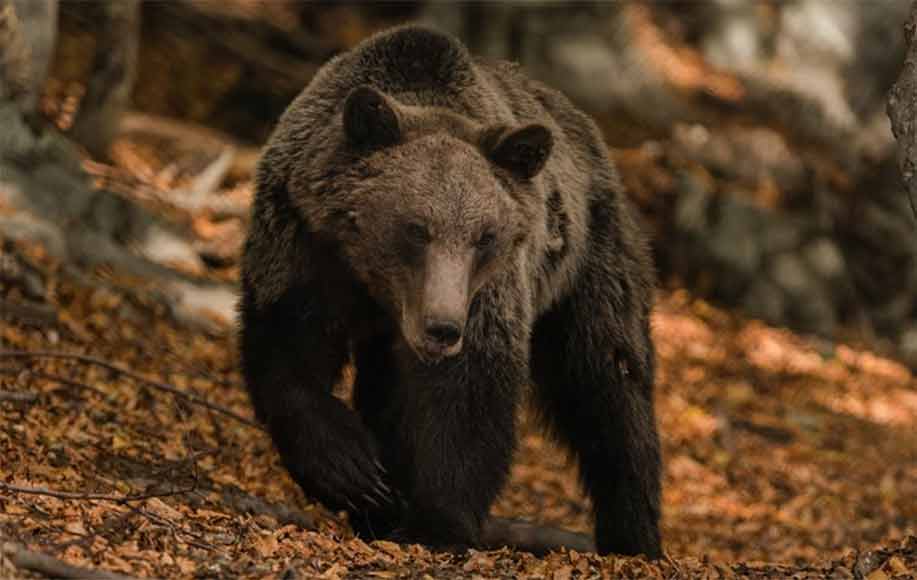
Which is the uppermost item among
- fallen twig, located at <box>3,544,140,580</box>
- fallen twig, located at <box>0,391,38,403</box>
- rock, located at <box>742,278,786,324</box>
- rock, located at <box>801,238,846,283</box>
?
fallen twig, located at <box>3,544,140,580</box>

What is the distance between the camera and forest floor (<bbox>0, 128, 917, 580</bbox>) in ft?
17.7

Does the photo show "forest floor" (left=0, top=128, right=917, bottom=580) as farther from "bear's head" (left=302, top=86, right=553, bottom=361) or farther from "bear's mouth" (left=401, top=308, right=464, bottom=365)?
"bear's head" (left=302, top=86, right=553, bottom=361)

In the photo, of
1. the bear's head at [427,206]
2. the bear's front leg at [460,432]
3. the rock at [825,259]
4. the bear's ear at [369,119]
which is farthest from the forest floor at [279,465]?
the bear's ear at [369,119]

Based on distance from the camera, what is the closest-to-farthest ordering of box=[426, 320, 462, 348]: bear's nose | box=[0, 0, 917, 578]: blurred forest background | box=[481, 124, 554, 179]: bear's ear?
box=[426, 320, 462, 348]: bear's nose → box=[481, 124, 554, 179]: bear's ear → box=[0, 0, 917, 578]: blurred forest background

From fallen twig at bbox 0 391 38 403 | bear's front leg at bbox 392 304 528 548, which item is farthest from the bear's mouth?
fallen twig at bbox 0 391 38 403

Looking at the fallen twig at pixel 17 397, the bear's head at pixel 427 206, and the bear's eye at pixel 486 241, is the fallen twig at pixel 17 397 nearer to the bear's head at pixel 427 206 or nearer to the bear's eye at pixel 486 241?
the bear's head at pixel 427 206

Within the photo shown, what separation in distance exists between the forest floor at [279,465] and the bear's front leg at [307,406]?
39 cm

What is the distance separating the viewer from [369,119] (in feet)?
19.7

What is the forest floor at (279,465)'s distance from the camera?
539 cm

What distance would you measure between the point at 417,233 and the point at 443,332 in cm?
54

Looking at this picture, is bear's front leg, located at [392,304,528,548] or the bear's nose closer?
the bear's nose

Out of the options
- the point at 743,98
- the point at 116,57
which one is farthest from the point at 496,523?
the point at 743,98

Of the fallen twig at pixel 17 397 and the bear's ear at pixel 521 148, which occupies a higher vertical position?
the bear's ear at pixel 521 148

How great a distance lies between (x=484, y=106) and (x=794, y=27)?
1443 cm
